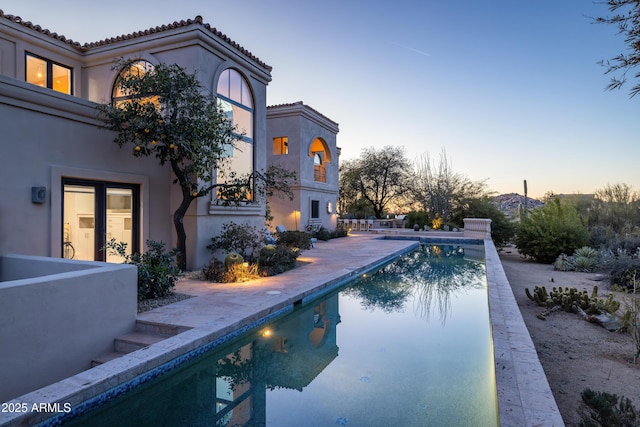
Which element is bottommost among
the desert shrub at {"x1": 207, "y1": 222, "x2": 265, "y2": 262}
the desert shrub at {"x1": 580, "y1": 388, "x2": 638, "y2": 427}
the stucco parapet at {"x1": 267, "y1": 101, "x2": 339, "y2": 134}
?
the desert shrub at {"x1": 580, "y1": 388, "x2": 638, "y2": 427}

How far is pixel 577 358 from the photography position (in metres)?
4.36

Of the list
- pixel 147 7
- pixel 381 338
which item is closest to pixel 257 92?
pixel 147 7

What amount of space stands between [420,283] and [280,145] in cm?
1123

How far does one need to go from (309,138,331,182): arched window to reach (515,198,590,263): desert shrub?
400 inches

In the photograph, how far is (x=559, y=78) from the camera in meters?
14.8

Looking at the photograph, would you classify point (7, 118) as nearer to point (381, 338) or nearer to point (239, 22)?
point (381, 338)

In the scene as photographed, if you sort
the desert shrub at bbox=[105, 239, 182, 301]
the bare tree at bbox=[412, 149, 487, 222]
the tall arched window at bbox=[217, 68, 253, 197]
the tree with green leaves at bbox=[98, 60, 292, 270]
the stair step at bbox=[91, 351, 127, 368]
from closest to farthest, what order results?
the stair step at bbox=[91, 351, 127, 368], the desert shrub at bbox=[105, 239, 182, 301], the tree with green leaves at bbox=[98, 60, 292, 270], the tall arched window at bbox=[217, 68, 253, 197], the bare tree at bbox=[412, 149, 487, 222]

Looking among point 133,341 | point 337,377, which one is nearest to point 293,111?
point 133,341

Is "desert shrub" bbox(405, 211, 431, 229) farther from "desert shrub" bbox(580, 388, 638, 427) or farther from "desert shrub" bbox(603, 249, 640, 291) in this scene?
"desert shrub" bbox(580, 388, 638, 427)

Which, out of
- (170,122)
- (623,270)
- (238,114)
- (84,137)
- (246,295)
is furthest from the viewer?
(238,114)

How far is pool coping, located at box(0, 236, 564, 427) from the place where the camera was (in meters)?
2.64

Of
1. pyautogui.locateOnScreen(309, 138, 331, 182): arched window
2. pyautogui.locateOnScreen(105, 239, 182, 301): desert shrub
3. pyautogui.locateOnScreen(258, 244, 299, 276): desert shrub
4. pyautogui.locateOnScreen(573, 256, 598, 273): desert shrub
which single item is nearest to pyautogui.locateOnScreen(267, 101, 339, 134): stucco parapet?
pyautogui.locateOnScreen(309, 138, 331, 182): arched window

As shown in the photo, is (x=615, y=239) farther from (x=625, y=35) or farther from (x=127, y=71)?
(x=127, y=71)

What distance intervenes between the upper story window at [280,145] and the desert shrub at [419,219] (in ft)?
41.3
